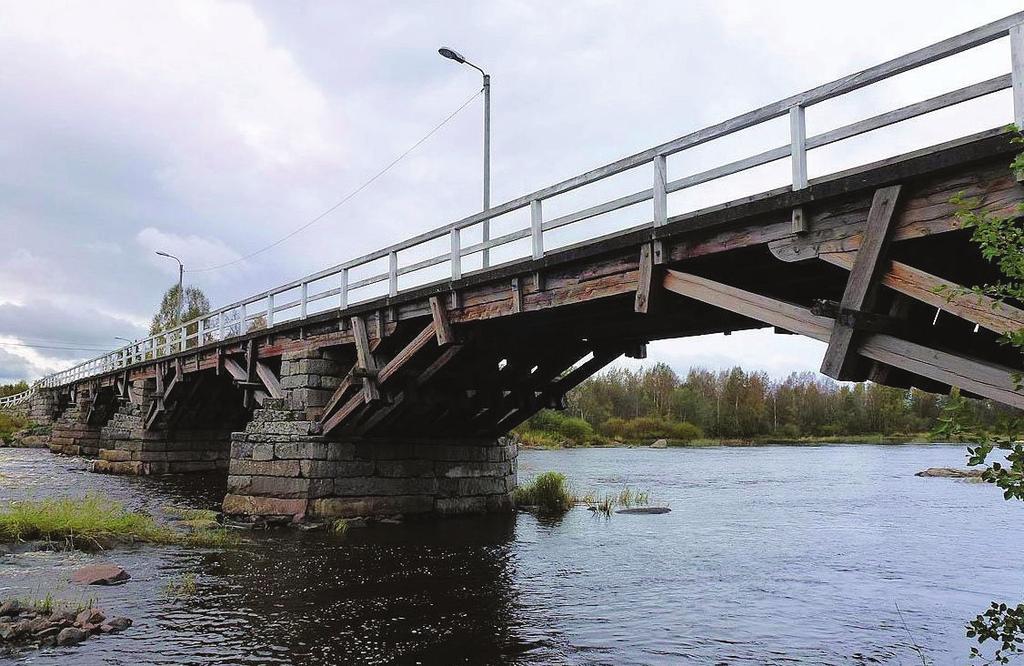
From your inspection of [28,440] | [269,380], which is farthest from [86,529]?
[28,440]

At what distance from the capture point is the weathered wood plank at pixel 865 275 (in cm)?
681

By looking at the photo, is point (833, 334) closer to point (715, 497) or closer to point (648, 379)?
point (715, 497)

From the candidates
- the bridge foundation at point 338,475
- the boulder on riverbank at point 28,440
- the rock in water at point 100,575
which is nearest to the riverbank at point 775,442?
the boulder on riverbank at point 28,440

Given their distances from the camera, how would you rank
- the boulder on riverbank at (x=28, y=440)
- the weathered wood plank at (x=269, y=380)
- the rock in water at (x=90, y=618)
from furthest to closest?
1. the boulder on riverbank at (x=28, y=440)
2. the weathered wood plank at (x=269, y=380)
3. the rock in water at (x=90, y=618)

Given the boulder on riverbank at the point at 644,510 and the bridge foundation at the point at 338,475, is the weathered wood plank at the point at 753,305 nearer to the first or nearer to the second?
the bridge foundation at the point at 338,475

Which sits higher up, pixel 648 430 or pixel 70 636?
pixel 648 430

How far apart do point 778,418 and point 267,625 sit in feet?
267

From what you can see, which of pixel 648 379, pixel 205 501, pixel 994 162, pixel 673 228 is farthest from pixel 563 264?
pixel 648 379

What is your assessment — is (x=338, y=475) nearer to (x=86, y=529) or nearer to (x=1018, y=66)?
(x=86, y=529)

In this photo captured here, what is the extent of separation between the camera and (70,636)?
7.62 m

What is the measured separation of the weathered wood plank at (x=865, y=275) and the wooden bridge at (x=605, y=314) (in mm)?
17

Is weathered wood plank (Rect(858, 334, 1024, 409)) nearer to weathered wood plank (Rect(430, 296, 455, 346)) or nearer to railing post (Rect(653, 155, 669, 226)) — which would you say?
railing post (Rect(653, 155, 669, 226))

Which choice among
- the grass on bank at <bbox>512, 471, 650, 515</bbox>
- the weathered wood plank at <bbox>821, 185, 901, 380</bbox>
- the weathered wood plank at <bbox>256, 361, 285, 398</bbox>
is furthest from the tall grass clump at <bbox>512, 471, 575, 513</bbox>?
the weathered wood plank at <bbox>821, 185, 901, 380</bbox>

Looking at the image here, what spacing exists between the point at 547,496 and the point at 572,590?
29.3ft
